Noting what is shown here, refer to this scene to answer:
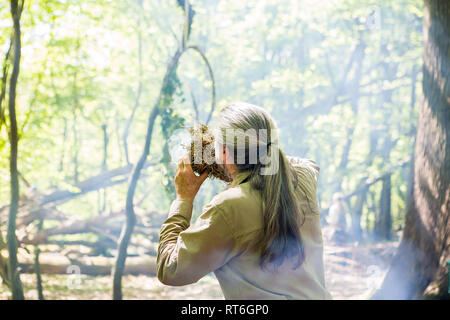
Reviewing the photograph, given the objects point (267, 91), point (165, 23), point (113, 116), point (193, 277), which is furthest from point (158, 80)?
point (193, 277)

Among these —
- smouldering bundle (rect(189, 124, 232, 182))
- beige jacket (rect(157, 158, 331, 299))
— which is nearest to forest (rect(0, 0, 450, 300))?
smouldering bundle (rect(189, 124, 232, 182))

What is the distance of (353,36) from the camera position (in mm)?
10953

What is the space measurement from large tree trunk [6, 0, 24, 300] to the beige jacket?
10.1ft

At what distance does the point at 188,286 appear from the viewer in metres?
7.12

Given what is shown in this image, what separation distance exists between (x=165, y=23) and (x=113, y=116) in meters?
3.36

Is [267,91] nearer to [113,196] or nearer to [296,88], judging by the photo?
[296,88]

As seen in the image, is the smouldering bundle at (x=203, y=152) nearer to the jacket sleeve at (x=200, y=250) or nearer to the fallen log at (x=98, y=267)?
the jacket sleeve at (x=200, y=250)

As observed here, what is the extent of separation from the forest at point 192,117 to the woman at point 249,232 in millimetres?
2579

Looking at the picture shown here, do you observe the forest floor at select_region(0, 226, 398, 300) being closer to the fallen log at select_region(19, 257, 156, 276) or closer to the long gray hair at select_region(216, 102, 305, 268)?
the fallen log at select_region(19, 257, 156, 276)

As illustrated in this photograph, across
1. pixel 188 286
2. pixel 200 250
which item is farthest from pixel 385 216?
pixel 200 250

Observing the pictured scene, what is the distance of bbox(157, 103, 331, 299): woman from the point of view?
1.06 metres

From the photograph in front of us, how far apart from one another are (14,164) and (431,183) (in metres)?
3.98

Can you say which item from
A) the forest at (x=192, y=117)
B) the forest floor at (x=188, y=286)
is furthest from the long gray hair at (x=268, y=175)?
the forest floor at (x=188, y=286)

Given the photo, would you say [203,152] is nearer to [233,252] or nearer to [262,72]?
[233,252]
